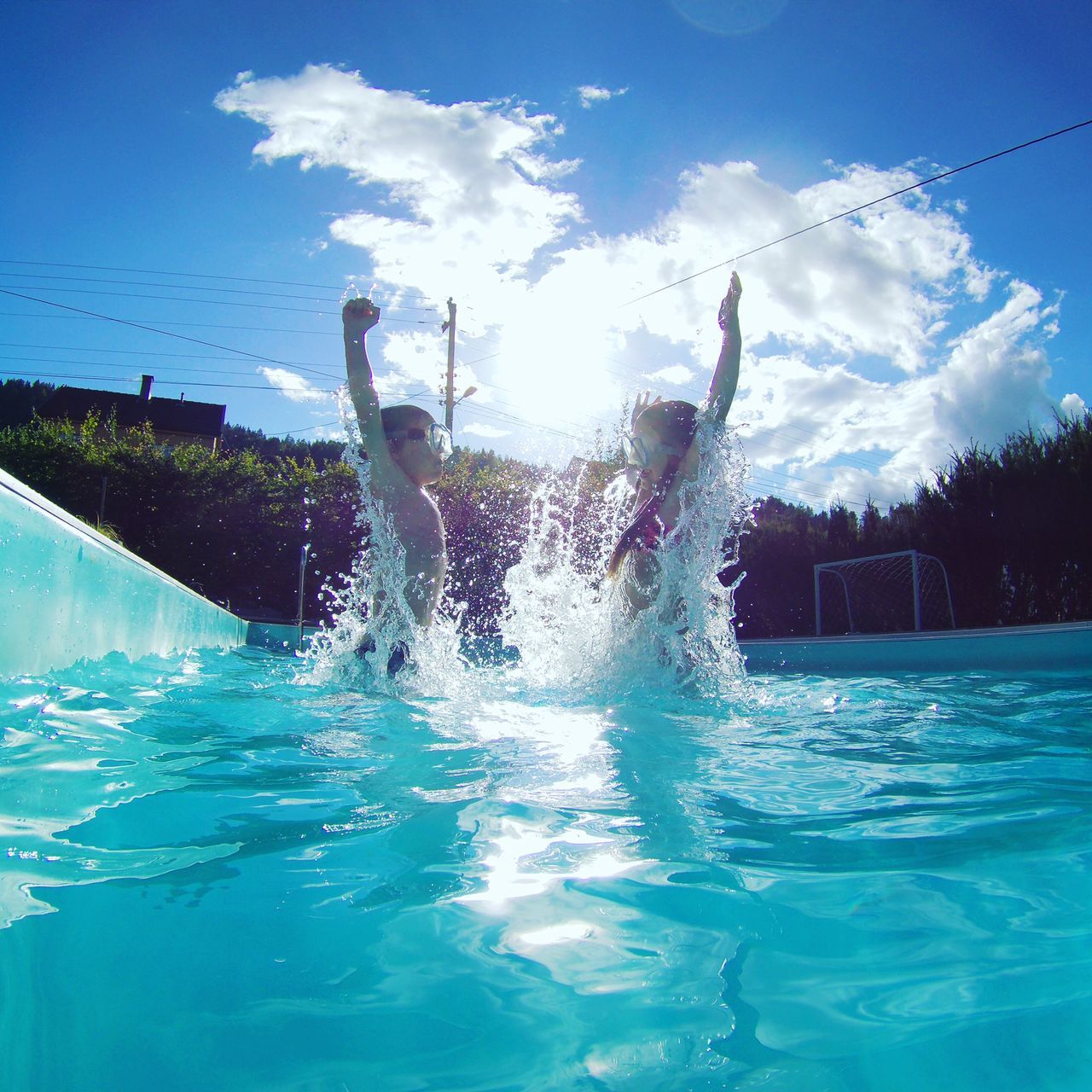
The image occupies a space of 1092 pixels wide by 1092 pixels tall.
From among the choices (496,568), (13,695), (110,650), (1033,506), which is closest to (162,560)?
(496,568)

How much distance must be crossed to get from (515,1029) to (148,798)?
1.10m

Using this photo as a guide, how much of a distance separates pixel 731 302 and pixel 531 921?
12.3 ft

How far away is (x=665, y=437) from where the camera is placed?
4262mm

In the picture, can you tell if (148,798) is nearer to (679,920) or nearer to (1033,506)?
(679,920)

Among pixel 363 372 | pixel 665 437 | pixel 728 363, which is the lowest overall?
pixel 665 437

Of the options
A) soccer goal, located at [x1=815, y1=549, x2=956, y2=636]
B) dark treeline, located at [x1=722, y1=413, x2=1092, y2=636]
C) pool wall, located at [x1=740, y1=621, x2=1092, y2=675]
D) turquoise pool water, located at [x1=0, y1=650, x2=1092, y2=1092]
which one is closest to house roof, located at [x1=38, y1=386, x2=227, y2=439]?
dark treeline, located at [x1=722, y1=413, x2=1092, y2=636]

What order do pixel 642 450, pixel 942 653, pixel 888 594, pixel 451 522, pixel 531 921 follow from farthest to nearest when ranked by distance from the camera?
1. pixel 451 522
2. pixel 888 594
3. pixel 942 653
4. pixel 642 450
5. pixel 531 921

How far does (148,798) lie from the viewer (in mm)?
1620

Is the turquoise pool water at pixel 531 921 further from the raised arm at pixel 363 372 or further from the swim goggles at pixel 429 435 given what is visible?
the swim goggles at pixel 429 435

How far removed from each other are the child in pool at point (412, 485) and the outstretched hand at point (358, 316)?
1.40 ft

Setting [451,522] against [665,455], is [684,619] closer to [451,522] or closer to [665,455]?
[665,455]

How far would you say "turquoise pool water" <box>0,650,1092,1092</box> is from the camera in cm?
85

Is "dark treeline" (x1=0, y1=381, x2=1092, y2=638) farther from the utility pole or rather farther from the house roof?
the house roof

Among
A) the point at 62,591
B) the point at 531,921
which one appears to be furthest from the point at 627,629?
the point at 531,921
